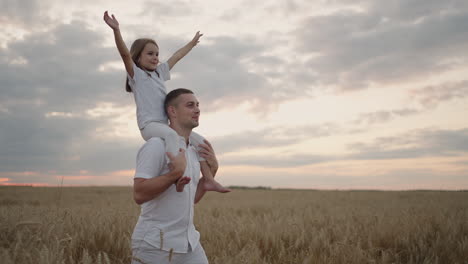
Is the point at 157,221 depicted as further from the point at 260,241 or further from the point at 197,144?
the point at 260,241

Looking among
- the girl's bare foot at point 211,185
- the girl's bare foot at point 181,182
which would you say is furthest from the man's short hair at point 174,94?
the girl's bare foot at point 211,185

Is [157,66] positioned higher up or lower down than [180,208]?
higher up

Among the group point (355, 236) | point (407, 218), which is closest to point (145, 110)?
point (355, 236)

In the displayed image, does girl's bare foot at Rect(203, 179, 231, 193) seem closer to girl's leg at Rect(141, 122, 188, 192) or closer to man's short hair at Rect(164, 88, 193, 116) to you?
girl's leg at Rect(141, 122, 188, 192)

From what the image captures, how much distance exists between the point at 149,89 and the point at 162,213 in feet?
5.54

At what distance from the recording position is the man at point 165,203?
293 centimetres

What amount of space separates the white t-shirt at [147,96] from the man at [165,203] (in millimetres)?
675

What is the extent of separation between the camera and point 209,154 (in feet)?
12.9

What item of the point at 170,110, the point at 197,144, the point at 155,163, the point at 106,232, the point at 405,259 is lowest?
the point at 405,259

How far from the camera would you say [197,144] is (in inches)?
159

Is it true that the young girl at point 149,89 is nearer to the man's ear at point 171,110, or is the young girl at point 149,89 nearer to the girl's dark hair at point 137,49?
the girl's dark hair at point 137,49

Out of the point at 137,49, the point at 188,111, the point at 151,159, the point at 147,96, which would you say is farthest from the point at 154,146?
the point at 137,49

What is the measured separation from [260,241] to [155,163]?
12.3 feet

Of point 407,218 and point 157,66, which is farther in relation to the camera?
point 407,218
